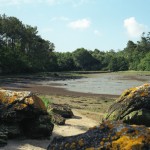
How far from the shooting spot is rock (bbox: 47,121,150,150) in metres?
4.48

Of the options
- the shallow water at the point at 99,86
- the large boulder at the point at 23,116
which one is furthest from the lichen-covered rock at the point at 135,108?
the shallow water at the point at 99,86

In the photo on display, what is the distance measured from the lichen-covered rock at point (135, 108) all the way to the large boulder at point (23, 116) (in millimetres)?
2455

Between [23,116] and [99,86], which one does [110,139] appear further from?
[99,86]

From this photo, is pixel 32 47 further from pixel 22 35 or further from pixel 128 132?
pixel 128 132

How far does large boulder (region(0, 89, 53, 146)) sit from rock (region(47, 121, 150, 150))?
553cm

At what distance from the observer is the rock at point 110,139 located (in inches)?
177

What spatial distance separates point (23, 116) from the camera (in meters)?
10.5

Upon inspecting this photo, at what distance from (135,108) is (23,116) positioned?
3.73m

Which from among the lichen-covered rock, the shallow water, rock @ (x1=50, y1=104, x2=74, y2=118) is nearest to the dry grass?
rock @ (x1=50, y1=104, x2=74, y2=118)

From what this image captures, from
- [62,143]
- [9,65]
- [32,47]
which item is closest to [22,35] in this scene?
[32,47]

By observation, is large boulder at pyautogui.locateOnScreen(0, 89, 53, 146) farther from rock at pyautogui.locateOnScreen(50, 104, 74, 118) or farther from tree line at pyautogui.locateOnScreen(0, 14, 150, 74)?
tree line at pyautogui.locateOnScreen(0, 14, 150, 74)

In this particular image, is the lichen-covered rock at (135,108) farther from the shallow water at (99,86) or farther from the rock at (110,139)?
the shallow water at (99,86)

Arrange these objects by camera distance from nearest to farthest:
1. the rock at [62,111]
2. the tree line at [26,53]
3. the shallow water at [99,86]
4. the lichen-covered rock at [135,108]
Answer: the lichen-covered rock at [135,108] < the rock at [62,111] < the shallow water at [99,86] < the tree line at [26,53]

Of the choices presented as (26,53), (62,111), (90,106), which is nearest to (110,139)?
(62,111)
